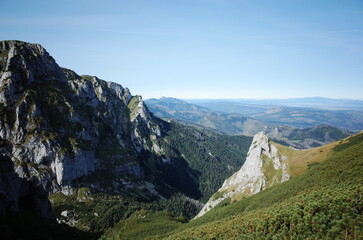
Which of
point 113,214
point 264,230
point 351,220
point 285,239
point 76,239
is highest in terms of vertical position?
point 351,220

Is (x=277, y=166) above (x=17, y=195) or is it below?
below

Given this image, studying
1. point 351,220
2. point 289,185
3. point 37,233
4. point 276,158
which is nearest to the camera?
point 351,220

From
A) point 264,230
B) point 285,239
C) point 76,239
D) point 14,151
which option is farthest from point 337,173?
point 14,151

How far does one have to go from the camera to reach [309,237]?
2141 inches

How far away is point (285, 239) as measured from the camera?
5847 centimetres

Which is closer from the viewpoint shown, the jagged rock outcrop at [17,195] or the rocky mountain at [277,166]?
the jagged rock outcrop at [17,195]

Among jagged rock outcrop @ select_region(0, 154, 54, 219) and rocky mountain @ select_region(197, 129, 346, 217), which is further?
rocky mountain @ select_region(197, 129, 346, 217)

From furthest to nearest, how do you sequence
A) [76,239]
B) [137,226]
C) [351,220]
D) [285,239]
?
1. [137,226]
2. [76,239]
3. [285,239]
4. [351,220]

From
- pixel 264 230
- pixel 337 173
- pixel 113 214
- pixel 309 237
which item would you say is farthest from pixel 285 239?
pixel 113 214

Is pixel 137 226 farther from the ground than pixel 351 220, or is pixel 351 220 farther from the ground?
pixel 351 220

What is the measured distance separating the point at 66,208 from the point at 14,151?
72.0 metres

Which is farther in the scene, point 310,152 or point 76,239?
point 310,152

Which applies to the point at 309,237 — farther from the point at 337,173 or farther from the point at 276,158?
the point at 276,158

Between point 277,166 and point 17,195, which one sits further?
point 277,166
